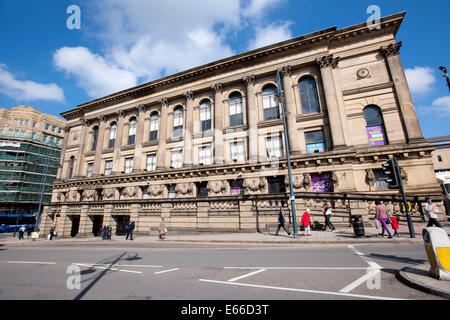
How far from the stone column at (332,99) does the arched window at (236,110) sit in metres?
9.38

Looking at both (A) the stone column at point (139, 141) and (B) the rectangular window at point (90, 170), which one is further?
(B) the rectangular window at point (90, 170)

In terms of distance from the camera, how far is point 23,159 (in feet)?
174

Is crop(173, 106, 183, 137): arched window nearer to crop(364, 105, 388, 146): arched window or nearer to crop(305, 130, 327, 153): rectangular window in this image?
crop(305, 130, 327, 153): rectangular window

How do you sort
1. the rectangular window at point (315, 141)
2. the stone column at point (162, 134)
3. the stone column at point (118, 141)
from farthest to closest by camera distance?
the stone column at point (118, 141) < the stone column at point (162, 134) < the rectangular window at point (315, 141)

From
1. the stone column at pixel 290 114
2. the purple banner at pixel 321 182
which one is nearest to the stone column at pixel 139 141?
the stone column at pixel 290 114

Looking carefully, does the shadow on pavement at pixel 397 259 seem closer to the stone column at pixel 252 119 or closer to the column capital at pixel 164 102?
the stone column at pixel 252 119

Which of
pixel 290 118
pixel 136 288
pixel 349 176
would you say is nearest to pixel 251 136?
pixel 290 118

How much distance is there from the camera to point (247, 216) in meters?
15.9

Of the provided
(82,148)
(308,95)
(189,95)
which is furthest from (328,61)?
(82,148)

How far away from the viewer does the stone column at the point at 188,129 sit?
26.2 meters

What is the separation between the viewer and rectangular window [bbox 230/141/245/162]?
24234mm

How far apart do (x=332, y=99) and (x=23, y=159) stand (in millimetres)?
68505
